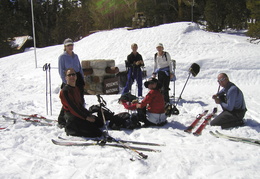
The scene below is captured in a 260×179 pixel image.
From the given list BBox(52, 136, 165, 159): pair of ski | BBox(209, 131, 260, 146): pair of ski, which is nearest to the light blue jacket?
BBox(209, 131, 260, 146): pair of ski

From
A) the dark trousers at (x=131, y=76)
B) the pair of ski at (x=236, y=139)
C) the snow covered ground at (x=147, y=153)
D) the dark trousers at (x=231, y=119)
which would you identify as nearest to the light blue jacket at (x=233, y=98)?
the dark trousers at (x=231, y=119)

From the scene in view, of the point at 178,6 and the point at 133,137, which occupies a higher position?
the point at 178,6

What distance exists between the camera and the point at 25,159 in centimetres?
334

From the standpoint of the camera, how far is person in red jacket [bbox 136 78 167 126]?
187 inches

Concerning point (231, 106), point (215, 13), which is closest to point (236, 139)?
point (231, 106)

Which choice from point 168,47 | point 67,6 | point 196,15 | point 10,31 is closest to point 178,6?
point 196,15

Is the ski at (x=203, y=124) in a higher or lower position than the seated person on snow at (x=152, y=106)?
lower

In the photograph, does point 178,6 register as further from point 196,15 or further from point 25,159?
point 25,159

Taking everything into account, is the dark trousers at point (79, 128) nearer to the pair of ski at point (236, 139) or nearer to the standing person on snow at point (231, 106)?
the pair of ski at point (236, 139)

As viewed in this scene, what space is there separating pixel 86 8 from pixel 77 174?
123 ft

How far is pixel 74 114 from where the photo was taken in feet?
14.1

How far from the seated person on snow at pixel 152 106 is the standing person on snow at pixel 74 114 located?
3.65 feet

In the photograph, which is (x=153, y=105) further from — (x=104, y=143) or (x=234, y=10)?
(x=234, y=10)

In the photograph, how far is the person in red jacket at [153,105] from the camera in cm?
475
